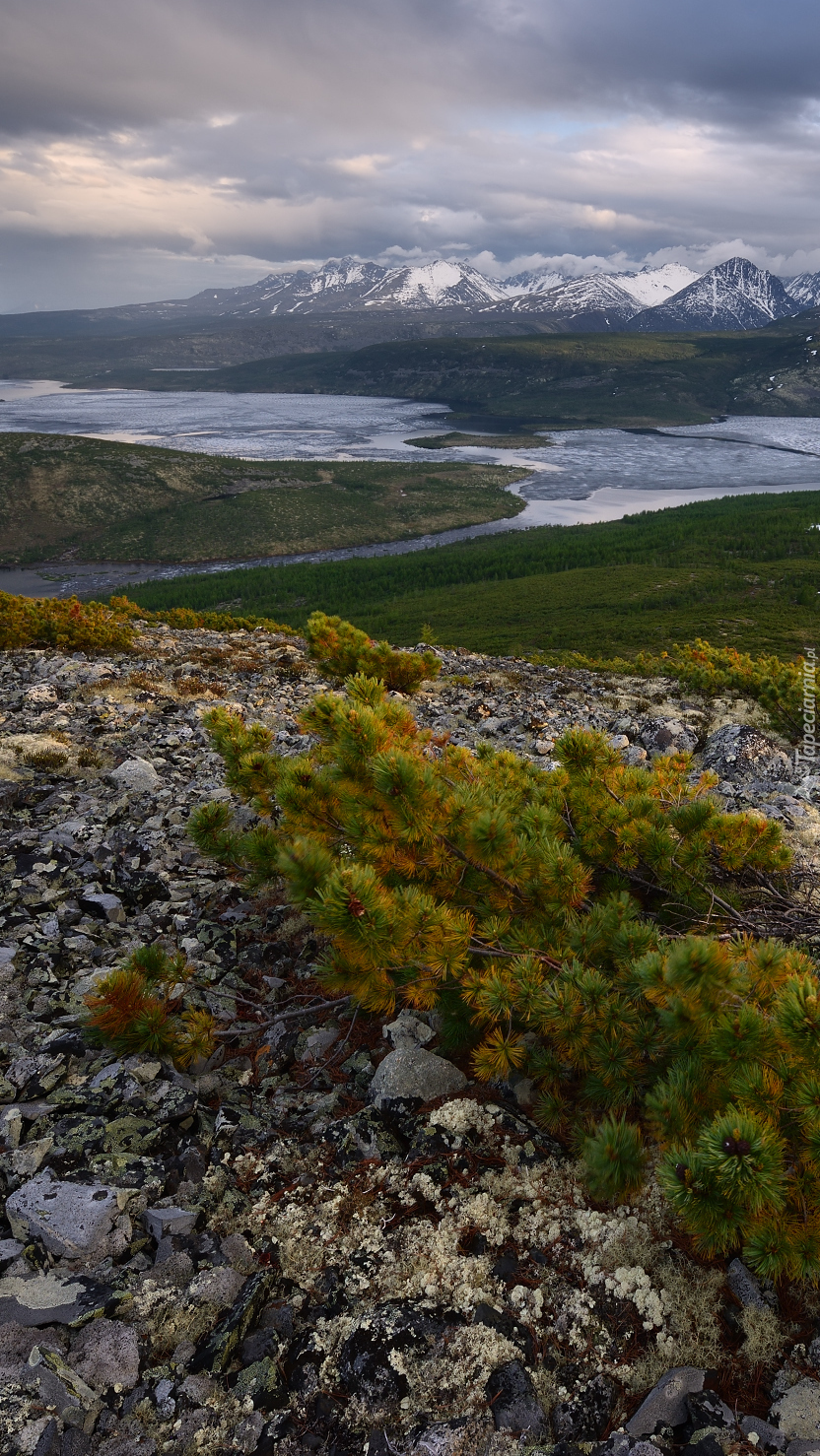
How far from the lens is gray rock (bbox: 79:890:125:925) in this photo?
278 inches

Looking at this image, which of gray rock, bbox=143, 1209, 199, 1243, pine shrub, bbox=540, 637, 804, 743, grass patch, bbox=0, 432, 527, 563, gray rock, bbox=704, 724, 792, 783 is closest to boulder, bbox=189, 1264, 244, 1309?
gray rock, bbox=143, 1209, 199, 1243

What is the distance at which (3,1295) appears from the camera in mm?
3387

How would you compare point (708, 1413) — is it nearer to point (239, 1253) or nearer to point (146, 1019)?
point (239, 1253)

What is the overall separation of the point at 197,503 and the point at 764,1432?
429 ft

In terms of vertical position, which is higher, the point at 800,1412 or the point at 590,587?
the point at 800,1412

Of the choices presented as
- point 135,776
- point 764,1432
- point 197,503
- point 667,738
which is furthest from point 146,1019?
point 197,503

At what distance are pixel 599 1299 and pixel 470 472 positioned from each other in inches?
6175

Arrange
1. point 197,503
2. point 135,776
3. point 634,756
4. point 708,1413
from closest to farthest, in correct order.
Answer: point 708,1413 < point 135,776 < point 634,756 < point 197,503

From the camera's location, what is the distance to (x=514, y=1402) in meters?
3.11

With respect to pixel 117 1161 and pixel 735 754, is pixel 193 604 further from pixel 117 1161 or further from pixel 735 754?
pixel 117 1161

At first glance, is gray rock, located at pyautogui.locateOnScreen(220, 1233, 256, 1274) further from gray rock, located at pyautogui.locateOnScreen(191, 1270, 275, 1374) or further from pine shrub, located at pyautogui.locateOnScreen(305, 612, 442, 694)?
pine shrub, located at pyautogui.locateOnScreen(305, 612, 442, 694)

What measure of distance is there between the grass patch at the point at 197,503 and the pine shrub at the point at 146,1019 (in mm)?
110900

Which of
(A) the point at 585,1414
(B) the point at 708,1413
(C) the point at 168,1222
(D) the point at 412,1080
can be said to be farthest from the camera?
(D) the point at 412,1080

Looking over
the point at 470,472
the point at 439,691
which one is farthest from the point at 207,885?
the point at 470,472
